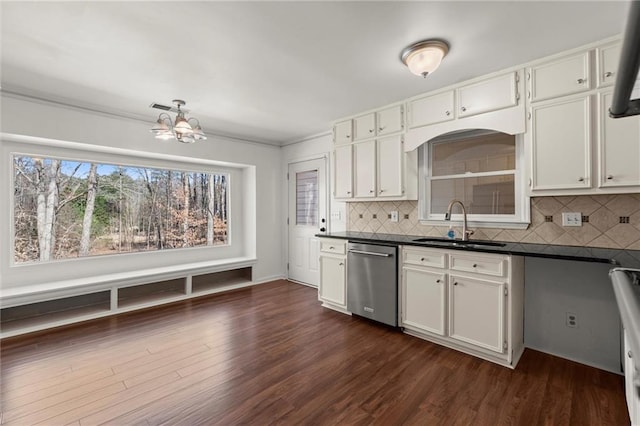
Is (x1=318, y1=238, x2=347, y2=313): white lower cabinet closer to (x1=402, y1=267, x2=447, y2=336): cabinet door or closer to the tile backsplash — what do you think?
(x1=402, y1=267, x2=447, y2=336): cabinet door

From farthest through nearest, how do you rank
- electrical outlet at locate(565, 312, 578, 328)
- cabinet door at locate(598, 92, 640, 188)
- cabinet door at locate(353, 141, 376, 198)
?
cabinet door at locate(353, 141, 376, 198)
electrical outlet at locate(565, 312, 578, 328)
cabinet door at locate(598, 92, 640, 188)

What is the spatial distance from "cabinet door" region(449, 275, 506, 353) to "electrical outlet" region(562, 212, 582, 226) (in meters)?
0.79

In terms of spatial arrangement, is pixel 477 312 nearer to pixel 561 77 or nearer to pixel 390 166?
pixel 390 166

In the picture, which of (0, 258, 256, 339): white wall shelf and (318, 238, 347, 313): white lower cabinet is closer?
(0, 258, 256, 339): white wall shelf

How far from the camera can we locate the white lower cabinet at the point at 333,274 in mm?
3412

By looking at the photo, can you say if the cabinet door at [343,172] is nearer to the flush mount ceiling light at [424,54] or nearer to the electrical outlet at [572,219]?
the flush mount ceiling light at [424,54]

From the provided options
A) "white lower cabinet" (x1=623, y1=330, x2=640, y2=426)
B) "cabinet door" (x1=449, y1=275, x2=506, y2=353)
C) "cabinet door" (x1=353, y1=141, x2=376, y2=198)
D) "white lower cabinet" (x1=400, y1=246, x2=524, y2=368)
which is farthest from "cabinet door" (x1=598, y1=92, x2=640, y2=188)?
"cabinet door" (x1=353, y1=141, x2=376, y2=198)

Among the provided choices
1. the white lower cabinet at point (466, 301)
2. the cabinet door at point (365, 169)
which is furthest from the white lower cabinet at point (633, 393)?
the cabinet door at point (365, 169)

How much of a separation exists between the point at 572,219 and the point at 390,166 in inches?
66.6

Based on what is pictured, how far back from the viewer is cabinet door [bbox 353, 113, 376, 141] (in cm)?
347

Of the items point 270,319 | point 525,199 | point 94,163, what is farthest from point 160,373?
point 525,199

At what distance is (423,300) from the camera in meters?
2.74

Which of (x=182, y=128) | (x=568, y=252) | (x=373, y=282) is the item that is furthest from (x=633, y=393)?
(x=182, y=128)

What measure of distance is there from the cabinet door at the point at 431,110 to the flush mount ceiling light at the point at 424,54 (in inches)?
28.7
